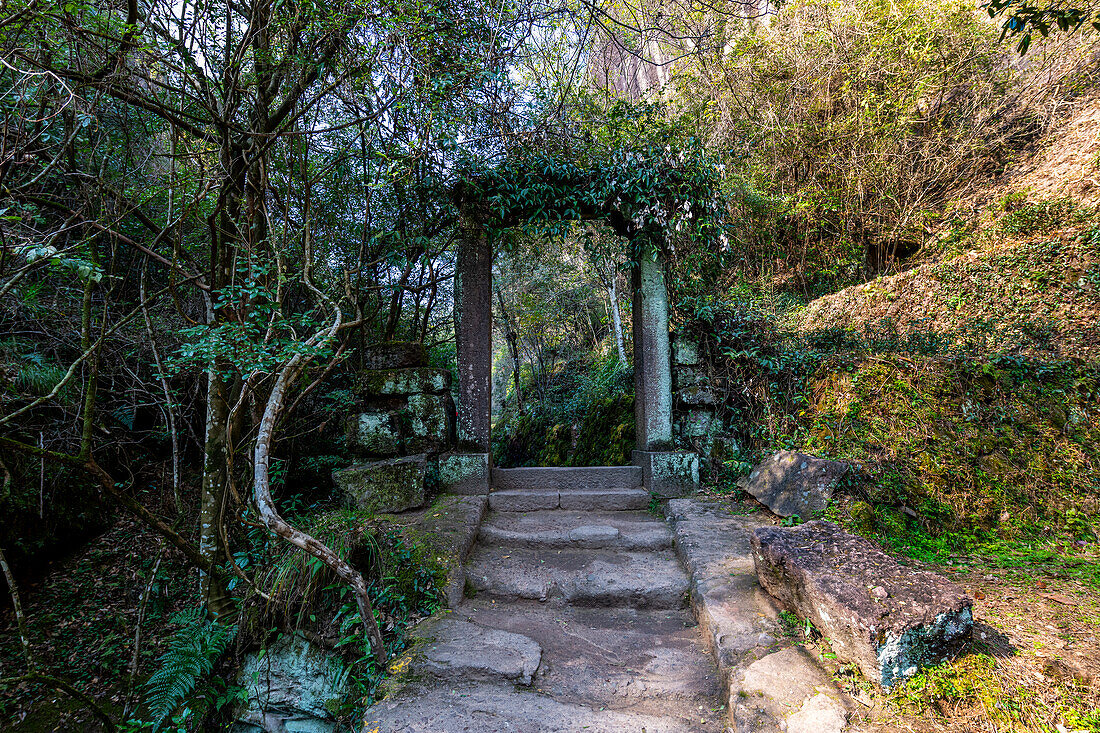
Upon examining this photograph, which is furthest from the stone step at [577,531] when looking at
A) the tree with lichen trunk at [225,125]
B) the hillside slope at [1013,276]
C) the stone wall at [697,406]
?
the hillside slope at [1013,276]

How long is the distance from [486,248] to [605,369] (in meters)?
4.64

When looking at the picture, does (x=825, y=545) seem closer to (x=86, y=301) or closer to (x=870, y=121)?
(x=86, y=301)

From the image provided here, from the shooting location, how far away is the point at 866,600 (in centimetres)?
208

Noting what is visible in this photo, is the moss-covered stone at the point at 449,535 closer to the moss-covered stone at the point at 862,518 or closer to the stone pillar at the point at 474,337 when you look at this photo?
the stone pillar at the point at 474,337

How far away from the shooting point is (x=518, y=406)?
11.0 m

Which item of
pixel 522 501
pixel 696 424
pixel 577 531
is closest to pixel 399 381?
pixel 522 501

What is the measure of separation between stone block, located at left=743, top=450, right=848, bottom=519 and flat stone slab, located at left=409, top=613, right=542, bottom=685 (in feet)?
7.36

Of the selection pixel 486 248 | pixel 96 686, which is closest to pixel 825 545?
pixel 486 248

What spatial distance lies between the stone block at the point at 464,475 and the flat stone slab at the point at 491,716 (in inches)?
93.5

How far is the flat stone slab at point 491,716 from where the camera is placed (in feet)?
6.80

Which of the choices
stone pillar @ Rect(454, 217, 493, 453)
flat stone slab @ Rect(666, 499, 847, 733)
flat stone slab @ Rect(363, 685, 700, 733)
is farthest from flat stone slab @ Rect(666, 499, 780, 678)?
stone pillar @ Rect(454, 217, 493, 453)

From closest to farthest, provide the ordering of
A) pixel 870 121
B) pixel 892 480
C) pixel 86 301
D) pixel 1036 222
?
1. pixel 86 301
2. pixel 892 480
3. pixel 1036 222
4. pixel 870 121

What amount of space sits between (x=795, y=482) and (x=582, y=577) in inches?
73.6

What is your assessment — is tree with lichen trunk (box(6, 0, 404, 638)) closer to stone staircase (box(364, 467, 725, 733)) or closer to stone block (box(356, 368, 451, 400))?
stone block (box(356, 368, 451, 400))
